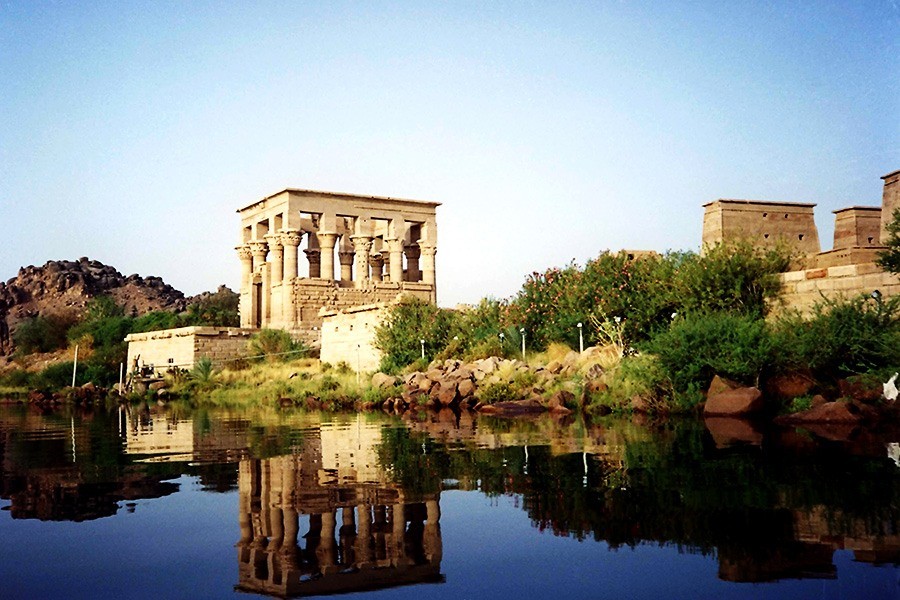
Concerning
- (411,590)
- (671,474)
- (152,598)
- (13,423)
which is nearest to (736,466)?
(671,474)

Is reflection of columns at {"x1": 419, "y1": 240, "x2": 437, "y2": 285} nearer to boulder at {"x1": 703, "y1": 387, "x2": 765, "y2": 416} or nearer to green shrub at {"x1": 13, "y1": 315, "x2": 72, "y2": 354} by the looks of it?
green shrub at {"x1": 13, "y1": 315, "x2": 72, "y2": 354}

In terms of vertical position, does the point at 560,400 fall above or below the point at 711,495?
below

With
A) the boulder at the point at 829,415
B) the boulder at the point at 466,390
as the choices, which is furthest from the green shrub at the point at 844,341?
the boulder at the point at 466,390

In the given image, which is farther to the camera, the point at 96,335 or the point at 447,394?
the point at 96,335

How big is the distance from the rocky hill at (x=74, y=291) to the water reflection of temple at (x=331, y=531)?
7187 centimetres

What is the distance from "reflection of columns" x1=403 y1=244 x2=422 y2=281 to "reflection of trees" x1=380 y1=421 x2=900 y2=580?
33.9 metres

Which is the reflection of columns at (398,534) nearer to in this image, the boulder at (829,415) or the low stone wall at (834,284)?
the boulder at (829,415)

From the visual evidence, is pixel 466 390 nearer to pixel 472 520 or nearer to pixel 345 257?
pixel 472 520

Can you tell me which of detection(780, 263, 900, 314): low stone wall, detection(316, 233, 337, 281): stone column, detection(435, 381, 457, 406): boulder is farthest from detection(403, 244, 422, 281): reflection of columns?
detection(780, 263, 900, 314): low stone wall

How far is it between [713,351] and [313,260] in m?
31.2

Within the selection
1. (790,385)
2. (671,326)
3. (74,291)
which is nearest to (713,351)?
(790,385)

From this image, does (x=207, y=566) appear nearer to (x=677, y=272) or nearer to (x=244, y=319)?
(x=677, y=272)

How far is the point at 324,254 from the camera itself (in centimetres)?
3897

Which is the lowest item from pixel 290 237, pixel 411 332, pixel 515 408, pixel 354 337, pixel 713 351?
pixel 515 408
